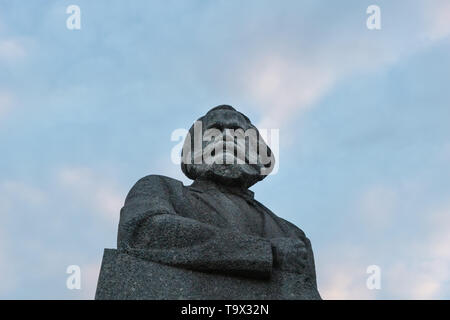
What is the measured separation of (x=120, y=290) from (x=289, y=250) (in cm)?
172

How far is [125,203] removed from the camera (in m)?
9.64

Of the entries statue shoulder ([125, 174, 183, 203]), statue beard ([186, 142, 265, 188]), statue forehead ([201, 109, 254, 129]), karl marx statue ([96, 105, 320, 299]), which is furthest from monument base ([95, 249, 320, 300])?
statue forehead ([201, 109, 254, 129])

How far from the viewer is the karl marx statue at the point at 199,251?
8.31 metres

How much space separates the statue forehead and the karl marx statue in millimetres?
1083

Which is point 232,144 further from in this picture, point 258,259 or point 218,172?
point 258,259

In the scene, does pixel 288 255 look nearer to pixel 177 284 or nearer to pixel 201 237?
pixel 201 237

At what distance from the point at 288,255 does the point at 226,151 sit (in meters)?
2.15

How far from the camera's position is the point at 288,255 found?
880 cm

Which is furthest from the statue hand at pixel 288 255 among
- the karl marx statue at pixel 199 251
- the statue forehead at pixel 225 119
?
the statue forehead at pixel 225 119

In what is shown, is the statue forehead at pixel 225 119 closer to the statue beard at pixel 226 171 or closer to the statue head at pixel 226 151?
the statue head at pixel 226 151

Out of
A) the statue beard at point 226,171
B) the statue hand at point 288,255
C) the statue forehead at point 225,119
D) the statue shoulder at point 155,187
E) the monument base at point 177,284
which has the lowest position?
the monument base at point 177,284

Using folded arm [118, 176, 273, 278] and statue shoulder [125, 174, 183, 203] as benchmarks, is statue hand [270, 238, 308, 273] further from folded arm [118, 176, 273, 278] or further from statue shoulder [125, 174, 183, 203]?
statue shoulder [125, 174, 183, 203]

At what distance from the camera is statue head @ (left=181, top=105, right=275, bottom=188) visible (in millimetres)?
10516

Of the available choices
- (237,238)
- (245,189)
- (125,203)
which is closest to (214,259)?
(237,238)
